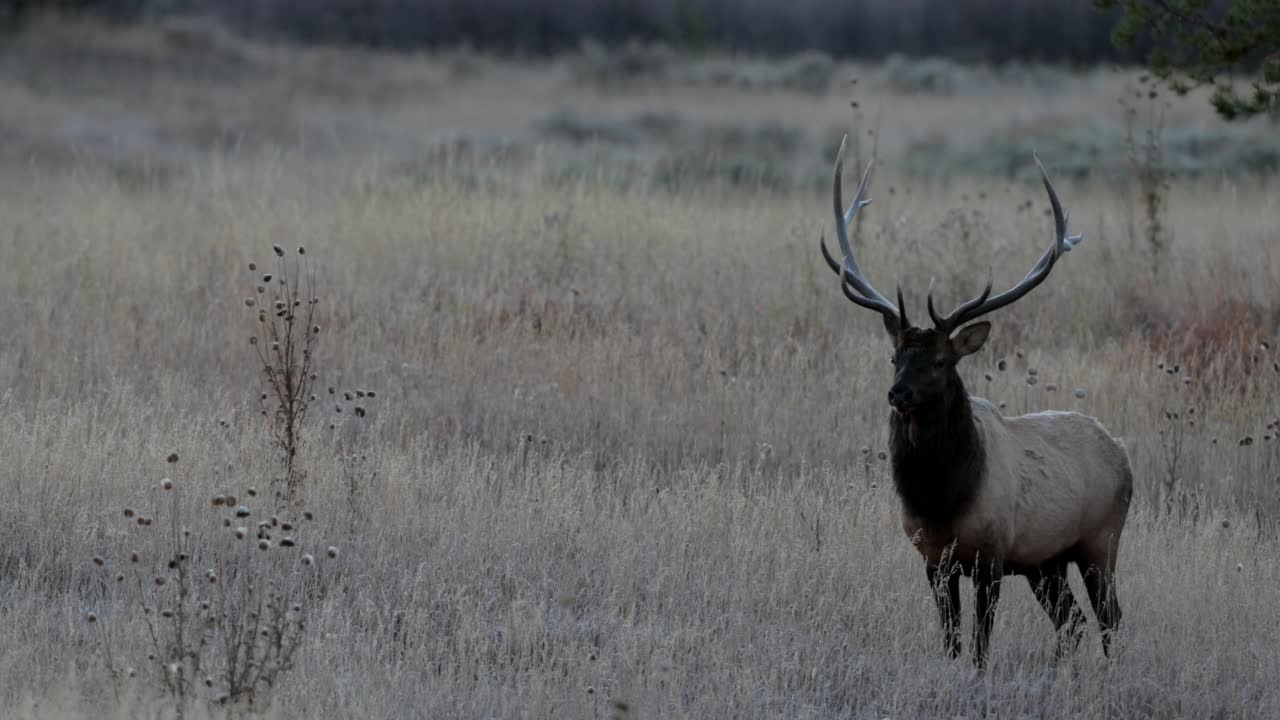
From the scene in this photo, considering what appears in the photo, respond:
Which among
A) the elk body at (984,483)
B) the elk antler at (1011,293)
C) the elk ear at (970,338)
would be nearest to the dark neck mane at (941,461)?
the elk body at (984,483)

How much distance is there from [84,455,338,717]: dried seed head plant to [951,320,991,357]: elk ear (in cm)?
256

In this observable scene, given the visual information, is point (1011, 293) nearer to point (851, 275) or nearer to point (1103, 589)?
point (851, 275)

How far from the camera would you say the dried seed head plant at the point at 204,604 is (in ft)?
16.5

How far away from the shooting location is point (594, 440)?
9.32 metres

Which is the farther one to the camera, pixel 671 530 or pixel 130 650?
pixel 671 530

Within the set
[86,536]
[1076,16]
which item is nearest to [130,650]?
[86,536]

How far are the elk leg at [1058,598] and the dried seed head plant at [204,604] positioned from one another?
304 cm

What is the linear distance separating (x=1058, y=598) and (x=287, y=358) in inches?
150

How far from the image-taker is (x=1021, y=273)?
13.1 metres

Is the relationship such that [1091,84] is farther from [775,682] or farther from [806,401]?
[775,682]

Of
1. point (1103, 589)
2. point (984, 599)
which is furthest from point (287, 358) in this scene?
point (1103, 589)

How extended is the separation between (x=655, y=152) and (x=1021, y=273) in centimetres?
1420

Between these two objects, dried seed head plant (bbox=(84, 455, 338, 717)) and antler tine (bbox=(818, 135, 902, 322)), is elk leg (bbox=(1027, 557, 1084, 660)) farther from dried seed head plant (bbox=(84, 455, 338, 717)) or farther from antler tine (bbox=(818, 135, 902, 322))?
dried seed head plant (bbox=(84, 455, 338, 717))

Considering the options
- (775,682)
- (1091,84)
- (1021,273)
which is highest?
(1091,84)
